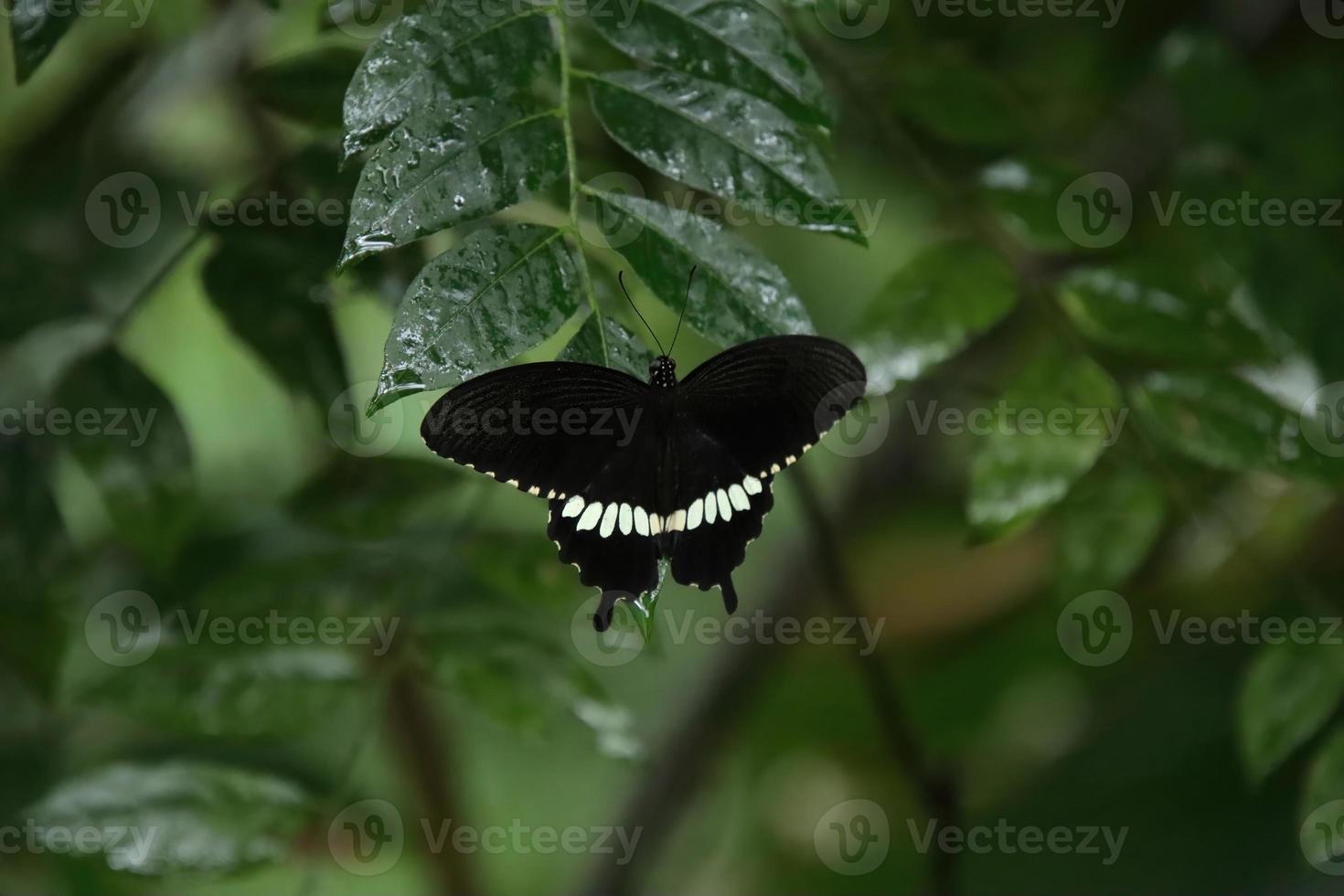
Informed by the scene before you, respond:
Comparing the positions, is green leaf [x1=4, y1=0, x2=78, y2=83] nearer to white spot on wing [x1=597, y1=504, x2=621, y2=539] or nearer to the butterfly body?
the butterfly body

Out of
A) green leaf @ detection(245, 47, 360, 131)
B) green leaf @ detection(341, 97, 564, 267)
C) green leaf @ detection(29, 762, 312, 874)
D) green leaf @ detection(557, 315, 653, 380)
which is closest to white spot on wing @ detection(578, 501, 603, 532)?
green leaf @ detection(557, 315, 653, 380)

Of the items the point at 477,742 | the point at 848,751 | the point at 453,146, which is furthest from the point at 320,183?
the point at 477,742

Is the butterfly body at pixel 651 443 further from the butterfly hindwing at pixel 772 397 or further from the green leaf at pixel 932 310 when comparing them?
the green leaf at pixel 932 310

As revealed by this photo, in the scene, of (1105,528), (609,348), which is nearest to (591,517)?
(609,348)

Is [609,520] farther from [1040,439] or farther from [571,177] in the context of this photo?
[1040,439]

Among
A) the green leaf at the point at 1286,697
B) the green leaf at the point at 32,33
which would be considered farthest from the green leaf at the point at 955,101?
the green leaf at the point at 32,33

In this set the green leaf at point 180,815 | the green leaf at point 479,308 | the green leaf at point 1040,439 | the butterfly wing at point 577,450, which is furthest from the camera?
the green leaf at point 180,815
